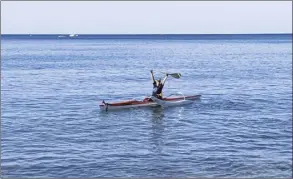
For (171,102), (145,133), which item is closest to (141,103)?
(171,102)

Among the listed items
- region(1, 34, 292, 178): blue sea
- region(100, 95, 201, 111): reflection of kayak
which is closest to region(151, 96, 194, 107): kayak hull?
region(100, 95, 201, 111): reflection of kayak

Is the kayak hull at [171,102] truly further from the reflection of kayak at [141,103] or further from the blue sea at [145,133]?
the blue sea at [145,133]

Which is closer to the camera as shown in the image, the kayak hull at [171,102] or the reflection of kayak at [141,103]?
the reflection of kayak at [141,103]

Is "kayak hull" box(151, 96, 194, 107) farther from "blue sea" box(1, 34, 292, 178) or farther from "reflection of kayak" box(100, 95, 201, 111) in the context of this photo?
"blue sea" box(1, 34, 292, 178)

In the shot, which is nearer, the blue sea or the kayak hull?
the blue sea

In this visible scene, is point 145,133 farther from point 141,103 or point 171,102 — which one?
point 171,102

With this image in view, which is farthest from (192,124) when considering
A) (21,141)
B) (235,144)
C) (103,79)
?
(103,79)

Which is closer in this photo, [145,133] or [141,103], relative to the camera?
[145,133]

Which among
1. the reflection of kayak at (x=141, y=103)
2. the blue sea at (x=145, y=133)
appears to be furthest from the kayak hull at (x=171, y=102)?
the blue sea at (x=145, y=133)

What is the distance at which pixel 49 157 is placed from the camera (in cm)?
Answer: 2580

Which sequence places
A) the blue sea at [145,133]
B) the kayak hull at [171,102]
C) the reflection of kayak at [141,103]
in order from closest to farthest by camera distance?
the blue sea at [145,133]
the reflection of kayak at [141,103]
the kayak hull at [171,102]

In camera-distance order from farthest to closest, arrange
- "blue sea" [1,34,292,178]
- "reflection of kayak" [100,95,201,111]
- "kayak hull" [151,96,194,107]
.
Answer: "kayak hull" [151,96,194,107]
"reflection of kayak" [100,95,201,111]
"blue sea" [1,34,292,178]

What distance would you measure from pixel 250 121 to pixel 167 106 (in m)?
9.05

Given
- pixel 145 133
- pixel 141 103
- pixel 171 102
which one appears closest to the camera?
pixel 145 133
